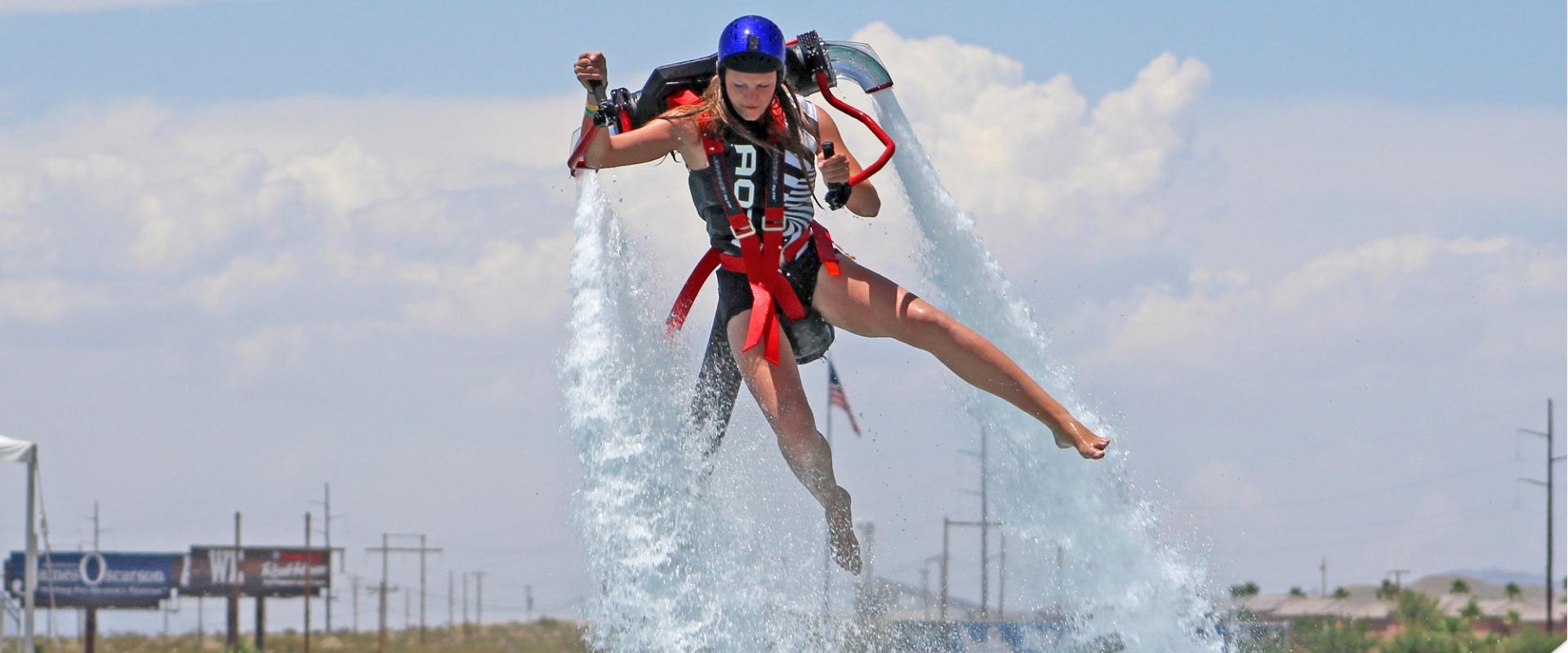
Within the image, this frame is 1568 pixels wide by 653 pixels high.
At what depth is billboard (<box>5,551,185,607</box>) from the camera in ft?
221

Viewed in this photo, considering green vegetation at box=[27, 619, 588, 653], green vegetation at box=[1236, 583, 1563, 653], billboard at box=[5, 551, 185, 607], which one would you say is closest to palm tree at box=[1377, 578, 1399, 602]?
green vegetation at box=[1236, 583, 1563, 653]

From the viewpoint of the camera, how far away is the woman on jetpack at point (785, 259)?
753 centimetres

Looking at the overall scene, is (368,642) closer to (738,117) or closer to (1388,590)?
(1388,590)

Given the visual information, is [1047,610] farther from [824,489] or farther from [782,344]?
[782,344]

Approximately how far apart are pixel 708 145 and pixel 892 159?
1.46 metres

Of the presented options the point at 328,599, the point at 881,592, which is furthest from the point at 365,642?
the point at 881,592

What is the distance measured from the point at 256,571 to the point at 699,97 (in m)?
66.5

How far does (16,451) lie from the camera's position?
50.8ft

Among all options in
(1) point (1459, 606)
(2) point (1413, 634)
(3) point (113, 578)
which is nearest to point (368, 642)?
(3) point (113, 578)

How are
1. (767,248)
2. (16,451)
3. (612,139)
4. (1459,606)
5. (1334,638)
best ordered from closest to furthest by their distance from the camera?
(612,139) < (767,248) < (16,451) < (1334,638) < (1459,606)

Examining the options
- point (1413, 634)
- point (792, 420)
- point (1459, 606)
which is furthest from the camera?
point (1459, 606)

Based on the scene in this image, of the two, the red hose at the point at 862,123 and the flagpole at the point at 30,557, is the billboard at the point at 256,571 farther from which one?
the red hose at the point at 862,123

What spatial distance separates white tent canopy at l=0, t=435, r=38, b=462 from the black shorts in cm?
961

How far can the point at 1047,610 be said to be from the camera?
8.39 metres
